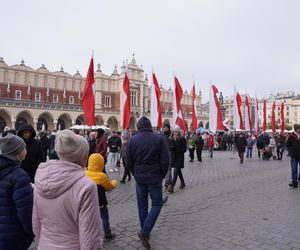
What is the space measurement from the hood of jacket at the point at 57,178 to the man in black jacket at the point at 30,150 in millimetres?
3164

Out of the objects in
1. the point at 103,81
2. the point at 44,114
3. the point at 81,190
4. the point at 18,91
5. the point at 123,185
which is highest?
the point at 103,81

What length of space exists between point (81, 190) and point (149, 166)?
2.20 meters

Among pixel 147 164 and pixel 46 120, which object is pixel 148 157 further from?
pixel 46 120

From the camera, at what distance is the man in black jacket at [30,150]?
4.86 metres

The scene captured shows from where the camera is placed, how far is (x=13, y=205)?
7.23 ft

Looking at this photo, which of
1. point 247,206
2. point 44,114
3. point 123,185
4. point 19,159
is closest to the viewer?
point 19,159

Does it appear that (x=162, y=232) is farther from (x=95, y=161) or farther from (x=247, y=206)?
(x=247, y=206)

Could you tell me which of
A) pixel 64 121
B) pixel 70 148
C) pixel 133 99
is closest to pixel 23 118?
pixel 64 121

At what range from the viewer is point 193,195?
6883mm

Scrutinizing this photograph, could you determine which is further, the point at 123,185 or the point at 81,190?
the point at 123,185

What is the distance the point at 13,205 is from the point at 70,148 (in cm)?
71

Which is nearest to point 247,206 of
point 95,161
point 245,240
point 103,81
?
point 245,240

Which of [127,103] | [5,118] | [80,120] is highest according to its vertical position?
[80,120]

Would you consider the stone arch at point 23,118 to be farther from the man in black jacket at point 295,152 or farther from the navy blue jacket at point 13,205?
the navy blue jacket at point 13,205
